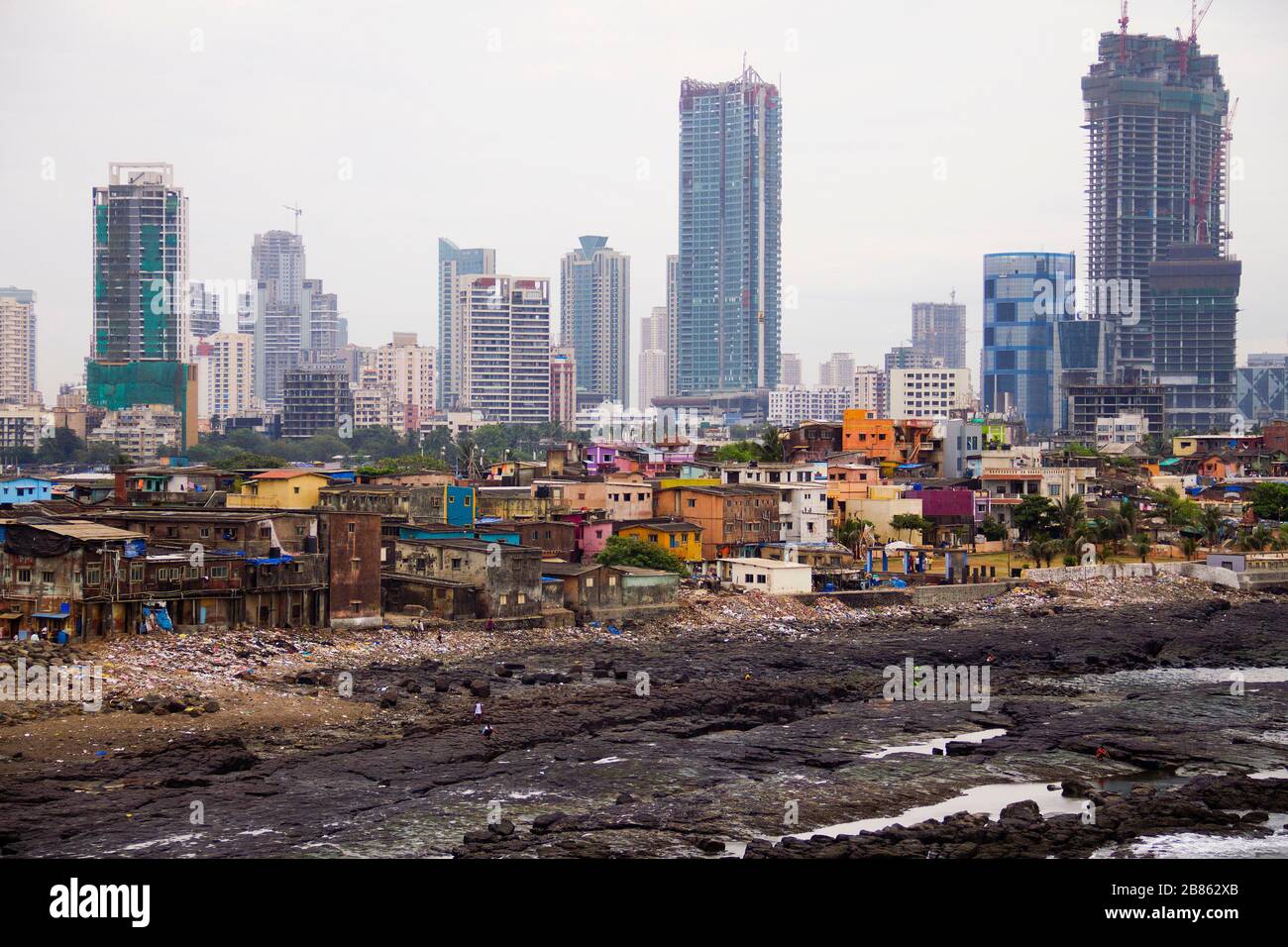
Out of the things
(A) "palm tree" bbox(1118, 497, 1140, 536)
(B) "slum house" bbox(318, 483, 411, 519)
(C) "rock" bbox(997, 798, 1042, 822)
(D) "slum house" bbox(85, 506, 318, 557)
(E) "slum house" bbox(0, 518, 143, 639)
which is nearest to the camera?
(C) "rock" bbox(997, 798, 1042, 822)

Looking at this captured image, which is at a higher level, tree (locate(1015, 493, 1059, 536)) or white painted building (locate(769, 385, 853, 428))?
white painted building (locate(769, 385, 853, 428))

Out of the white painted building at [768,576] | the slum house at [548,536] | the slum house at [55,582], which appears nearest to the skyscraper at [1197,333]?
the white painted building at [768,576]

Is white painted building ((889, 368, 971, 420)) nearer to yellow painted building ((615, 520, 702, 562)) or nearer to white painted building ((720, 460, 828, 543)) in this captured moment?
white painted building ((720, 460, 828, 543))

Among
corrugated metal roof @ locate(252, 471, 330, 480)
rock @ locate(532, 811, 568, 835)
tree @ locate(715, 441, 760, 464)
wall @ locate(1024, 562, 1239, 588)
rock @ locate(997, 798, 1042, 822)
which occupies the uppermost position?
tree @ locate(715, 441, 760, 464)

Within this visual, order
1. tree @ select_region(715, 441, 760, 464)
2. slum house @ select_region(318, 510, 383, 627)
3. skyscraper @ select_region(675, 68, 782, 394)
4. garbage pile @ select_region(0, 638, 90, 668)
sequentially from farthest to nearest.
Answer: skyscraper @ select_region(675, 68, 782, 394), tree @ select_region(715, 441, 760, 464), slum house @ select_region(318, 510, 383, 627), garbage pile @ select_region(0, 638, 90, 668)

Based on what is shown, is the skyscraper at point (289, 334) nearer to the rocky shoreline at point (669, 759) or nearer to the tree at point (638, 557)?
the tree at point (638, 557)

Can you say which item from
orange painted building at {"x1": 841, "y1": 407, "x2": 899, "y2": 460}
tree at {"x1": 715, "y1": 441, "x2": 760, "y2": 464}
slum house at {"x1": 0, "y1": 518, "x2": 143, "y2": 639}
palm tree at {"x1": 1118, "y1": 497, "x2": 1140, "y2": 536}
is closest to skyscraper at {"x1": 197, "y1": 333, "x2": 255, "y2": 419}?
tree at {"x1": 715, "y1": 441, "x2": 760, "y2": 464}

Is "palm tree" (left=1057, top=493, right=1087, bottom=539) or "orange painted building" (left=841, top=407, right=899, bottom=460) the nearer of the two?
"palm tree" (left=1057, top=493, right=1087, bottom=539)

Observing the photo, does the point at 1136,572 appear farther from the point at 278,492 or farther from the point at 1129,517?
the point at 278,492

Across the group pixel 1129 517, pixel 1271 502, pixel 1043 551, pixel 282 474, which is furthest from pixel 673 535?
pixel 1271 502
